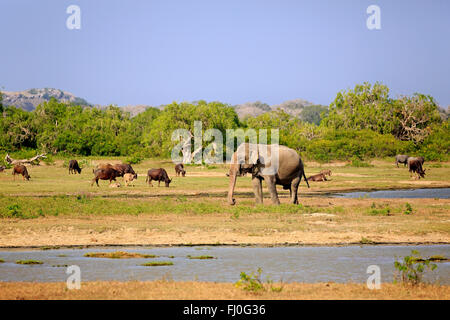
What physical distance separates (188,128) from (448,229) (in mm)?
56998

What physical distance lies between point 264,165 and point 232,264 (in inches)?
406

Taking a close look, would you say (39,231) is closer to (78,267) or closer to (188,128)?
(78,267)

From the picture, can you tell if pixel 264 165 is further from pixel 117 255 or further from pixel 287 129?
pixel 287 129

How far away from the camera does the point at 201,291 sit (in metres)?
11.2

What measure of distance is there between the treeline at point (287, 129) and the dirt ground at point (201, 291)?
58.2 meters

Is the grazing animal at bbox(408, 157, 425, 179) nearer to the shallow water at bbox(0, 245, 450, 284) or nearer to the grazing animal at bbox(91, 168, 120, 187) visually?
the grazing animal at bbox(91, 168, 120, 187)

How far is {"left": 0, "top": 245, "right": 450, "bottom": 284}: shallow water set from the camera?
529 inches

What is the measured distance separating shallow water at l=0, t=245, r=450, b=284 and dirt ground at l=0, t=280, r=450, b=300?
127 cm

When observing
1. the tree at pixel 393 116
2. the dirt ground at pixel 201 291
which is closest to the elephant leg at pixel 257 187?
the dirt ground at pixel 201 291

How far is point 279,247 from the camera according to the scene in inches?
686

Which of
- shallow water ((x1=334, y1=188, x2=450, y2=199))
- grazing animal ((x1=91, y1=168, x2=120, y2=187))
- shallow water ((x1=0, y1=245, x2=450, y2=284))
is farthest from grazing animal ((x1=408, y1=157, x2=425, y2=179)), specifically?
shallow water ((x1=0, y1=245, x2=450, y2=284))

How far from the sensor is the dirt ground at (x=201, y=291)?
10727 mm

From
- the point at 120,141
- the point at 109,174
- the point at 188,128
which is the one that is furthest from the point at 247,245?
the point at 120,141

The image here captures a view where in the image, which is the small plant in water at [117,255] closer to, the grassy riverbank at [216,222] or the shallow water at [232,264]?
the shallow water at [232,264]
